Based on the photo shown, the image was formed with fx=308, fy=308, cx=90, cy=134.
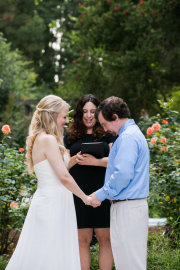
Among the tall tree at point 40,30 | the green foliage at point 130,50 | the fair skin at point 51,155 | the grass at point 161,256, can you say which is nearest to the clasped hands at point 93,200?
the fair skin at point 51,155

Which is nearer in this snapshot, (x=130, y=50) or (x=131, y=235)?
(x=131, y=235)

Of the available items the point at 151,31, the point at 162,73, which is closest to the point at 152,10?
the point at 151,31

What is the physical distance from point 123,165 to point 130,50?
848 centimetres

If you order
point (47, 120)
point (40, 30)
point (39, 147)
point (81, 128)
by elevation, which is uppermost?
point (40, 30)

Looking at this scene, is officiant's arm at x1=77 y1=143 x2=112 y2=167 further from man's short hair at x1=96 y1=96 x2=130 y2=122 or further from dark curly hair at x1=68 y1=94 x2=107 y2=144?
man's short hair at x1=96 y1=96 x2=130 y2=122

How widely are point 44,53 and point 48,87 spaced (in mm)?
2795

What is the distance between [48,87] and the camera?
2333 centimetres

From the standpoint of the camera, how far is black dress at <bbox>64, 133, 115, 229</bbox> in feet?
10.2

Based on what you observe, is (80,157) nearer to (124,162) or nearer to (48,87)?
(124,162)

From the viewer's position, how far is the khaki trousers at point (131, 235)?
230cm

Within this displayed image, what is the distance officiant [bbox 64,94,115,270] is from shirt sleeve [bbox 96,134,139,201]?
2.66ft

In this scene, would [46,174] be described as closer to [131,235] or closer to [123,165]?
[123,165]

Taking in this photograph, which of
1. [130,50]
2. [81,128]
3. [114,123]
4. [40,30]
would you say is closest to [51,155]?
[114,123]

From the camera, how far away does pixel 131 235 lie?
2.31 m
